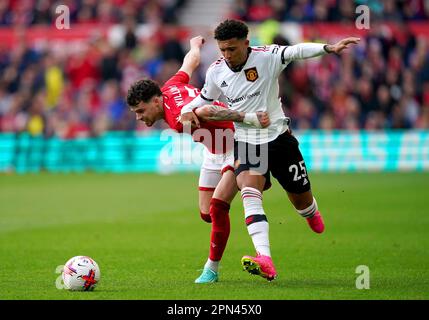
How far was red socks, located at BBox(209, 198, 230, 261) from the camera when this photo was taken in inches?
371

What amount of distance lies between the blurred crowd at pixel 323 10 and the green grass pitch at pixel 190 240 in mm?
5083

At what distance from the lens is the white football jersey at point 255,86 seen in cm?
929

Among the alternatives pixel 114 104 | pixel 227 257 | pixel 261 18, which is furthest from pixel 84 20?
pixel 227 257

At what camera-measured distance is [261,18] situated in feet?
86.3

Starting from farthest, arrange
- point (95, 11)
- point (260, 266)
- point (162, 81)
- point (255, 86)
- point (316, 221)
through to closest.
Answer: point (95, 11)
point (162, 81)
point (316, 221)
point (255, 86)
point (260, 266)

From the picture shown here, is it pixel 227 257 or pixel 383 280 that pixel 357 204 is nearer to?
pixel 227 257

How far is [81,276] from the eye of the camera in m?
8.65

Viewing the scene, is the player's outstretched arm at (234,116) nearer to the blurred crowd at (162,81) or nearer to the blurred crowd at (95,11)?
the blurred crowd at (162,81)

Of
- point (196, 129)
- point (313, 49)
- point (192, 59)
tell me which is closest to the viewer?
point (313, 49)

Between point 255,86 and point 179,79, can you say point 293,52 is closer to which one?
point 255,86

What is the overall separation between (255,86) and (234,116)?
0.40 meters

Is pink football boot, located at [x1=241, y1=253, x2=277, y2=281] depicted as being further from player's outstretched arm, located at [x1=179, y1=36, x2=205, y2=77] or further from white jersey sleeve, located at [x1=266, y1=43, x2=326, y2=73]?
player's outstretched arm, located at [x1=179, y1=36, x2=205, y2=77]

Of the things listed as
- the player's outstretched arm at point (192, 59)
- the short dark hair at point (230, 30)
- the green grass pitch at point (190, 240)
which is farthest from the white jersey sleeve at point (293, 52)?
the green grass pitch at point (190, 240)

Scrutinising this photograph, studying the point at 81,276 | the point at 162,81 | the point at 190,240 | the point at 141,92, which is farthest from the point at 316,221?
the point at 162,81
